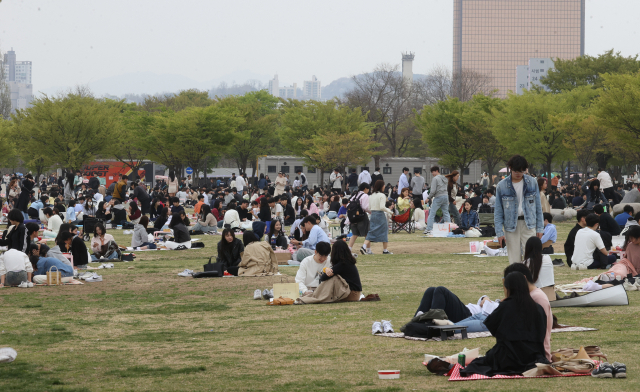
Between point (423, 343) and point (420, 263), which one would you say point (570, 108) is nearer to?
point (420, 263)

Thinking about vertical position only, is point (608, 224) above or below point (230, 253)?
above

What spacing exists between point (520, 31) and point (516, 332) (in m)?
198

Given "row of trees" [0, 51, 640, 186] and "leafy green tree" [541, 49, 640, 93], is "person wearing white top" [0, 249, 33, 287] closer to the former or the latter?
"row of trees" [0, 51, 640, 186]

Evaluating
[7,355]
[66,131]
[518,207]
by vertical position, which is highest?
[66,131]

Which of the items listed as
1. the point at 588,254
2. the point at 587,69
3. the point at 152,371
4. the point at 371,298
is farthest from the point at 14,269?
the point at 587,69

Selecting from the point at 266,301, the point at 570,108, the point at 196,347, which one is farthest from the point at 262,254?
the point at 570,108

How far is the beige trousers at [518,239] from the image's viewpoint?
31.8ft

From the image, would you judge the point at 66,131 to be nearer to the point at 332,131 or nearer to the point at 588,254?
the point at 332,131

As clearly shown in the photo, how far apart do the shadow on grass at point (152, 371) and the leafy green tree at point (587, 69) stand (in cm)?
5608

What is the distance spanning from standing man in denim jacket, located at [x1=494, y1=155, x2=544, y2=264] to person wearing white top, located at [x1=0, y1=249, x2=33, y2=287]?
25.2 feet

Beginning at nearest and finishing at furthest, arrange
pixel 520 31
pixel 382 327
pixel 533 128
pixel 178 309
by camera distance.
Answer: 1. pixel 382 327
2. pixel 178 309
3. pixel 533 128
4. pixel 520 31

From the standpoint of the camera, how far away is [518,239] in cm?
979

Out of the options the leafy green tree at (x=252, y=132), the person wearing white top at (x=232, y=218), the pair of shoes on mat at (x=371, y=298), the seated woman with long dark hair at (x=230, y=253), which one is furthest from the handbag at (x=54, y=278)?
the leafy green tree at (x=252, y=132)

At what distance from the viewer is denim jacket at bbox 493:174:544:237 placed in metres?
9.58
